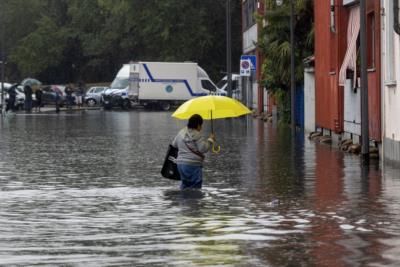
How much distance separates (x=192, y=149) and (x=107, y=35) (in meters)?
71.0

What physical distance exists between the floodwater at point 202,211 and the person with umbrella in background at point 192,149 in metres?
0.31

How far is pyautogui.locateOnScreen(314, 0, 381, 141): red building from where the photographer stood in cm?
2506

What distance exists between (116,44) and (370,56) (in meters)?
63.8

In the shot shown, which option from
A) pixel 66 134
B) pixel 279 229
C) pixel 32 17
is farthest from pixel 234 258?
pixel 32 17

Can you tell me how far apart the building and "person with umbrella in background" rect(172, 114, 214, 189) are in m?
5.90

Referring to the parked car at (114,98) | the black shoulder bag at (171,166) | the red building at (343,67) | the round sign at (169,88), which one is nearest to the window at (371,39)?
the red building at (343,67)

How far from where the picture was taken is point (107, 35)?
87250 millimetres

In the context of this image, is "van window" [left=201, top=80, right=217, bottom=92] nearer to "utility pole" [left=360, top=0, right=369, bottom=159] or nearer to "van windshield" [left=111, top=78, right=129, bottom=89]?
"van windshield" [left=111, top=78, right=129, bottom=89]

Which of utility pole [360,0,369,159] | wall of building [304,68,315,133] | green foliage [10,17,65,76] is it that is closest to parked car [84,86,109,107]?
green foliage [10,17,65,76]

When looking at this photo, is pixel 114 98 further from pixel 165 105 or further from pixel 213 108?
pixel 213 108

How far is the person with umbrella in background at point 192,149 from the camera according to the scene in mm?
16938

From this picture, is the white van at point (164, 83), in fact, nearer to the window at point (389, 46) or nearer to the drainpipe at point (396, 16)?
the window at point (389, 46)

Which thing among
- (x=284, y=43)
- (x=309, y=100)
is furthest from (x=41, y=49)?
(x=309, y=100)

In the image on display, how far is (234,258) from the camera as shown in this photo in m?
10.3
